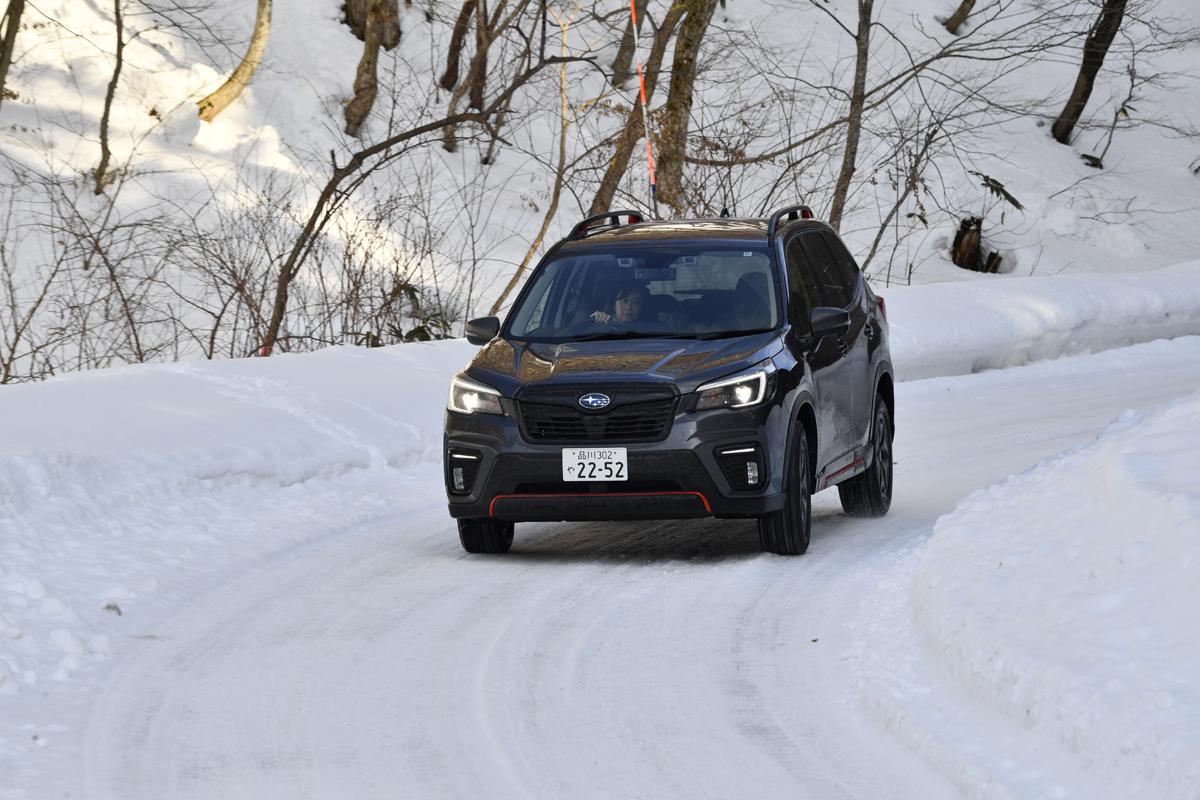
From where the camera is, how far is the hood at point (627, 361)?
845 cm

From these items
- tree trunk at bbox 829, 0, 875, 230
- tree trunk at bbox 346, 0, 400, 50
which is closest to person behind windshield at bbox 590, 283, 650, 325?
tree trunk at bbox 829, 0, 875, 230

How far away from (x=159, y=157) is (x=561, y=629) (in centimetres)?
2186

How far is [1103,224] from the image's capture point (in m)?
35.4

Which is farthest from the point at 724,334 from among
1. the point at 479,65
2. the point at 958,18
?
the point at 958,18

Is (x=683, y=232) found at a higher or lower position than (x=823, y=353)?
higher

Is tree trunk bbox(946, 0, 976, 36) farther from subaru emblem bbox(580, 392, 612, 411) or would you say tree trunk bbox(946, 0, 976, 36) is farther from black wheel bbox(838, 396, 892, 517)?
subaru emblem bbox(580, 392, 612, 411)

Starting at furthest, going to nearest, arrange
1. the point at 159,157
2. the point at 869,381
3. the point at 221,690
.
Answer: the point at 159,157, the point at 869,381, the point at 221,690

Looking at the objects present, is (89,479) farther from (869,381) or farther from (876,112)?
(876,112)

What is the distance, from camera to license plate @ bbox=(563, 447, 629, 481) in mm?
8344

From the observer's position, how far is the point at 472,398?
873 cm

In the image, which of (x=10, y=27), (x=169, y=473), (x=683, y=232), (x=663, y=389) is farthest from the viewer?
(x=10, y=27)

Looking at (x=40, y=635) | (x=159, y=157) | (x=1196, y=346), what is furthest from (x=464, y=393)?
(x=159, y=157)

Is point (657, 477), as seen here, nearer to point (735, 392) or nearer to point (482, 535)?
point (735, 392)

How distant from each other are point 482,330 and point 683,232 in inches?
54.7
